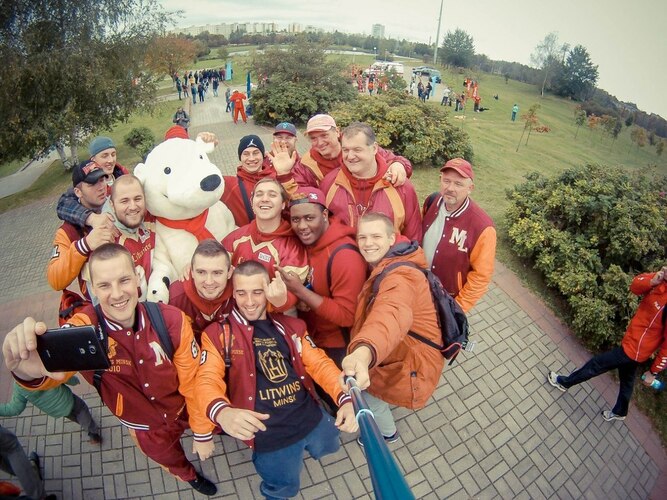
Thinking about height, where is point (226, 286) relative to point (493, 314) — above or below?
above

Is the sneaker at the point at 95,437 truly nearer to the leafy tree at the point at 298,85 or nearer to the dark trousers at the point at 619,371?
the dark trousers at the point at 619,371

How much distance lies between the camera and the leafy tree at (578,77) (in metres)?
44.0

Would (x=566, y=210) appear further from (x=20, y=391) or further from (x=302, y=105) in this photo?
(x=302, y=105)

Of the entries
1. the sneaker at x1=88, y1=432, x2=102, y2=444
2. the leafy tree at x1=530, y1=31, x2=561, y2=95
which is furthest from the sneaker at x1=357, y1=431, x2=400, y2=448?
the leafy tree at x1=530, y1=31, x2=561, y2=95

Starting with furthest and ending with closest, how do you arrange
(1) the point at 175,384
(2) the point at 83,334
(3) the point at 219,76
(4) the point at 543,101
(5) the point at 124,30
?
(4) the point at 543,101 < (3) the point at 219,76 < (5) the point at 124,30 < (1) the point at 175,384 < (2) the point at 83,334

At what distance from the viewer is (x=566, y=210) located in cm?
697

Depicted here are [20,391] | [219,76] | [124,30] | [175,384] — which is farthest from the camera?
[219,76]

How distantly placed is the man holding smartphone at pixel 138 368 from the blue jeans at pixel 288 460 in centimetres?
50

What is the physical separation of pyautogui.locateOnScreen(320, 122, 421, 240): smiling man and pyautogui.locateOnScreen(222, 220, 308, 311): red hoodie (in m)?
0.72

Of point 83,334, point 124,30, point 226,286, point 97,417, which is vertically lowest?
point 97,417

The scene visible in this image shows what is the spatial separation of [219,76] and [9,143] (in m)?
21.5

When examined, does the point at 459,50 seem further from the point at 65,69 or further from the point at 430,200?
the point at 430,200

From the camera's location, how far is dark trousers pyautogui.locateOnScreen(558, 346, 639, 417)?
442cm

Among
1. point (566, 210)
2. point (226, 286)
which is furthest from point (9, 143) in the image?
point (566, 210)
